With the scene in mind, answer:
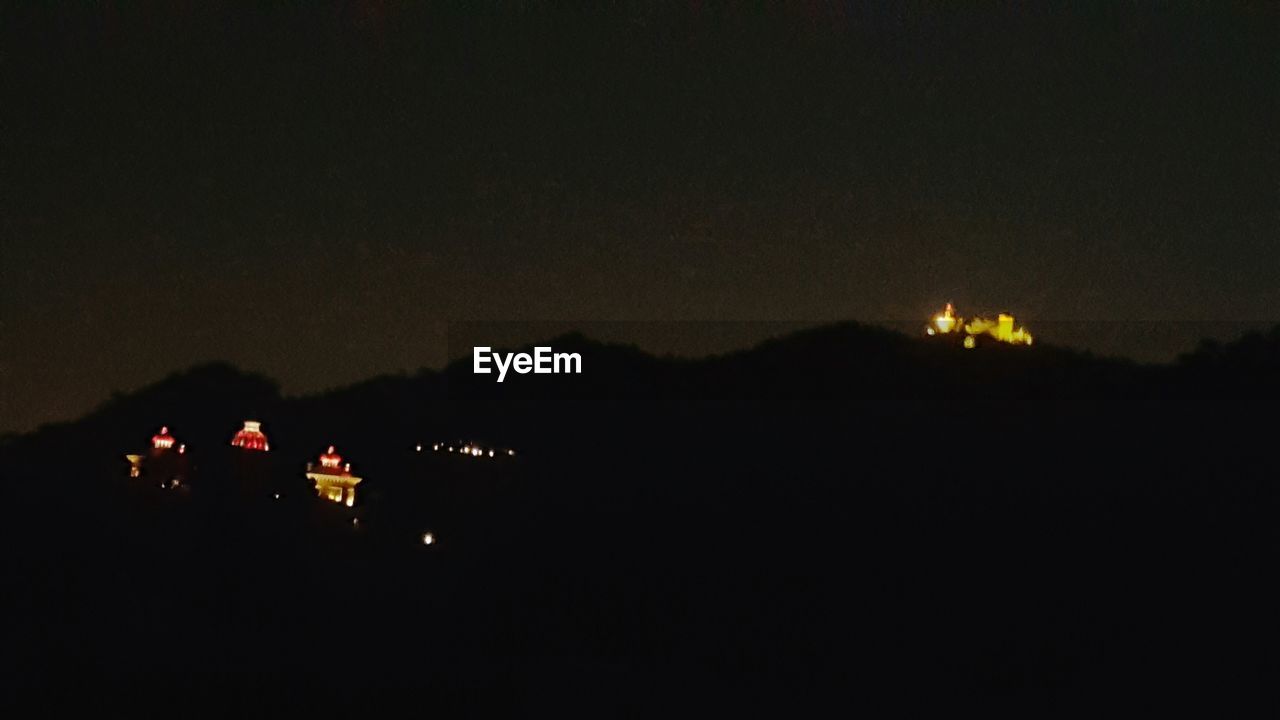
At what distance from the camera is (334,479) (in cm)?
2450

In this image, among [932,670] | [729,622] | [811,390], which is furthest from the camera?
[811,390]

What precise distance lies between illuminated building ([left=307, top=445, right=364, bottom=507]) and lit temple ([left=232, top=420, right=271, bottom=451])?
5.60ft

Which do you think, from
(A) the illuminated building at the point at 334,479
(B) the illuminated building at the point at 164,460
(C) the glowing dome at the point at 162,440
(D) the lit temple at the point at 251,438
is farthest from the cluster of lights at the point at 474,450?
(C) the glowing dome at the point at 162,440

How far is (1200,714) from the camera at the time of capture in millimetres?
17375

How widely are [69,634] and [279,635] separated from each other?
3303 millimetres

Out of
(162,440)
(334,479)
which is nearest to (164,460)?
(162,440)

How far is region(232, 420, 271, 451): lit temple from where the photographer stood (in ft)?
85.5

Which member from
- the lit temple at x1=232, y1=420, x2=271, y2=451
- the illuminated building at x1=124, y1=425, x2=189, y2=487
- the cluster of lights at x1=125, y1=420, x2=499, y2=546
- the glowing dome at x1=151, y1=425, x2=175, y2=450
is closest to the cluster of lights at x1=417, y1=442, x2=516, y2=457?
the cluster of lights at x1=125, y1=420, x2=499, y2=546

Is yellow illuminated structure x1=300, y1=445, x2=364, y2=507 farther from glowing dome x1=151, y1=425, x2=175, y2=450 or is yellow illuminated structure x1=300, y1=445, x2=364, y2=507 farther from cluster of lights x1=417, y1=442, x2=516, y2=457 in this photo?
glowing dome x1=151, y1=425, x2=175, y2=450

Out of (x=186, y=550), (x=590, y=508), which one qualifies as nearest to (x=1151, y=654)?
(x=590, y=508)

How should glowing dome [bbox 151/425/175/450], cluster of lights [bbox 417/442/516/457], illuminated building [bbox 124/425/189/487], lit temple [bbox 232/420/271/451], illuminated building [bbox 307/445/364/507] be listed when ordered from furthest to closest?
lit temple [bbox 232/420/271/451]
glowing dome [bbox 151/425/175/450]
cluster of lights [bbox 417/442/516/457]
illuminated building [bbox 124/425/189/487]
illuminated building [bbox 307/445/364/507]

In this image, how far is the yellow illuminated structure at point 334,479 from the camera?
24.2 meters

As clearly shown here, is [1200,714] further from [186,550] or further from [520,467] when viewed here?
[186,550]

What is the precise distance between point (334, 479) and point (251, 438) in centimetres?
283
